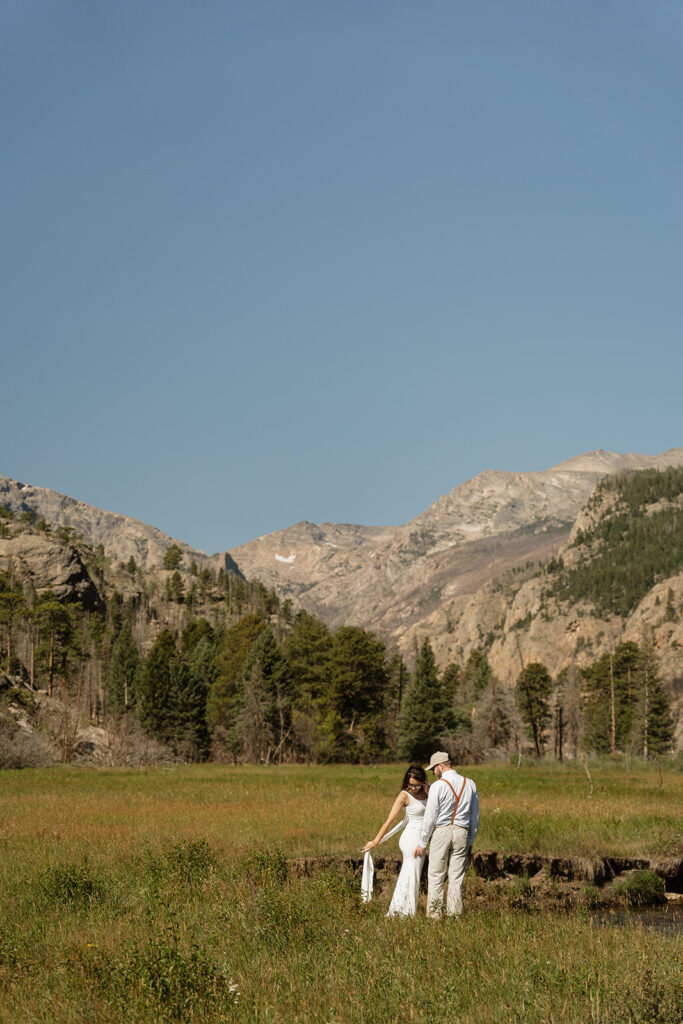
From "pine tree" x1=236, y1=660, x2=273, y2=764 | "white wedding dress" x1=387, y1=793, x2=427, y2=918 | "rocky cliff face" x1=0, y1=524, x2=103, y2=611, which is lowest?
"pine tree" x1=236, y1=660, x2=273, y2=764

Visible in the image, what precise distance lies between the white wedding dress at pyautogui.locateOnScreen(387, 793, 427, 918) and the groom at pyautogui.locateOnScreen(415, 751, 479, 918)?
0.85ft

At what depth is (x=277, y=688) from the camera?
74.4 m

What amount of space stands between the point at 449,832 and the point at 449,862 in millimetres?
453

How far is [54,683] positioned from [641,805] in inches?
3247

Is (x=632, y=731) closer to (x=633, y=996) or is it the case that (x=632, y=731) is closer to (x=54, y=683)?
(x=54, y=683)

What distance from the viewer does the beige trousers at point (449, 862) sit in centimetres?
1248

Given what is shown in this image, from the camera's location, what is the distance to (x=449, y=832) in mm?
12484

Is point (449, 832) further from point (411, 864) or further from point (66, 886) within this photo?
point (66, 886)

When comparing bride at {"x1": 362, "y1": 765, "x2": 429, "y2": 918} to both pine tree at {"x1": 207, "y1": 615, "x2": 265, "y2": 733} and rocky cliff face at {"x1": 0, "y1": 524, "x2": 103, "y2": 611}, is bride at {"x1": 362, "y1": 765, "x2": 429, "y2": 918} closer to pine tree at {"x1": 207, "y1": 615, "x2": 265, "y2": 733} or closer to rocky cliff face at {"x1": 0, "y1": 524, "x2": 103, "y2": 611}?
pine tree at {"x1": 207, "y1": 615, "x2": 265, "y2": 733}

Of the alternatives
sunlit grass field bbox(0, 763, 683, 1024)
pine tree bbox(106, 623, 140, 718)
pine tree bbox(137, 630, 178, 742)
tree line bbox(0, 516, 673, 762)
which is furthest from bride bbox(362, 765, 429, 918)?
pine tree bbox(106, 623, 140, 718)

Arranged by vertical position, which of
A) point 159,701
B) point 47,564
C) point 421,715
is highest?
point 47,564

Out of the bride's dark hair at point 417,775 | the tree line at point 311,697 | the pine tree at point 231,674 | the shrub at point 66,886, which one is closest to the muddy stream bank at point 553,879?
the shrub at point 66,886

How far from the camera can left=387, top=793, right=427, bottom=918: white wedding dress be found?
12852 millimetres

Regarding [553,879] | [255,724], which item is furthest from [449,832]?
[255,724]
